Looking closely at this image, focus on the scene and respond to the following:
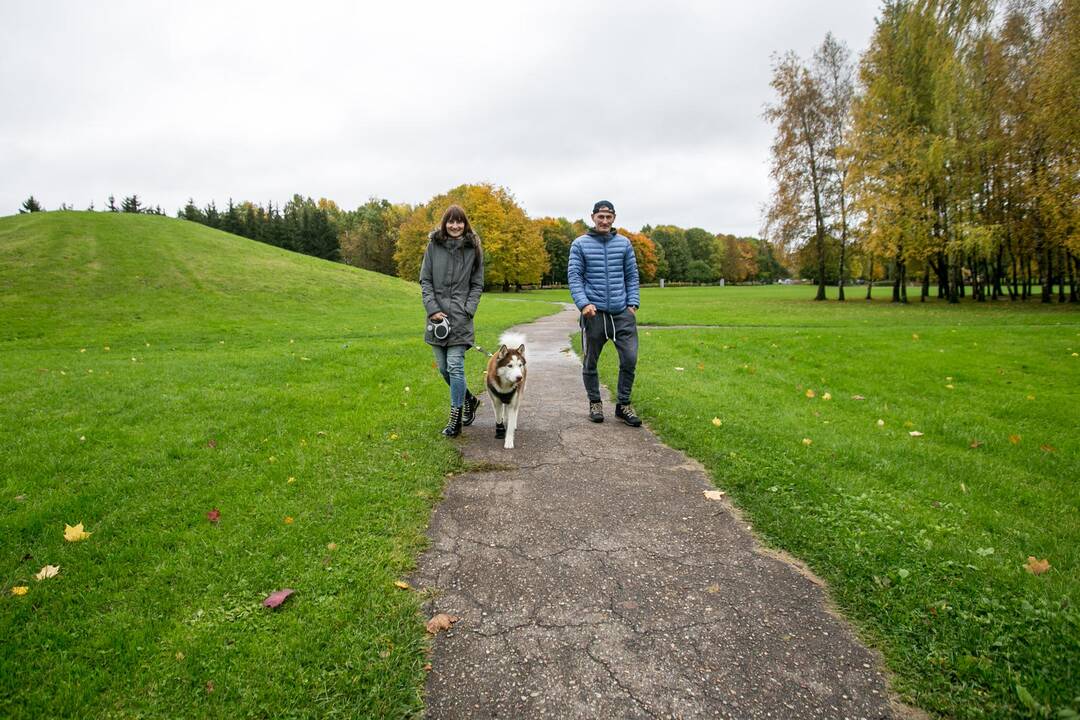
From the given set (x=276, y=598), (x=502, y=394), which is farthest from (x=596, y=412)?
(x=276, y=598)

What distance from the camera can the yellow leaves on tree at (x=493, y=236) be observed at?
55719mm

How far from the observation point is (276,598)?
2.92 meters

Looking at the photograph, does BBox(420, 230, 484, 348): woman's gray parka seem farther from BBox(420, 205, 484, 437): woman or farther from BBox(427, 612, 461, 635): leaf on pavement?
BBox(427, 612, 461, 635): leaf on pavement

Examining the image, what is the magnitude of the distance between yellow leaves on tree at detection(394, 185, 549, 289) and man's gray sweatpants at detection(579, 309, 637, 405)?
4751 centimetres

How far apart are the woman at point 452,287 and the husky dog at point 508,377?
41 centimetres

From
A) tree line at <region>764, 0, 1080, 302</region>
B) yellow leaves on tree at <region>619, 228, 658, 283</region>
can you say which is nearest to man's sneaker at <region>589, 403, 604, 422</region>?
tree line at <region>764, 0, 1080, 302</region>

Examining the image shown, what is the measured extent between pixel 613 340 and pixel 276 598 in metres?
4.71

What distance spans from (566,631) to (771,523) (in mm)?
2010

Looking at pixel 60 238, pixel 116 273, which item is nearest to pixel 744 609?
pixel 116 273

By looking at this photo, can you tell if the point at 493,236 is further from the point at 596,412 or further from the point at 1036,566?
the point at 1036,566

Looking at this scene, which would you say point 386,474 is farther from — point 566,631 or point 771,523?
point 771,523

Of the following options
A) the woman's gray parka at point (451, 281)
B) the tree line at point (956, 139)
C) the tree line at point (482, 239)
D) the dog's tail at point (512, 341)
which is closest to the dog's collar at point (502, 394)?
the dog's tail at point (512, 341)

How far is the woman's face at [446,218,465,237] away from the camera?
5.66 m

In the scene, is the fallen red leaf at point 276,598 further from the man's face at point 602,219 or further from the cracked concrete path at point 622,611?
the man's face at point 602,219
